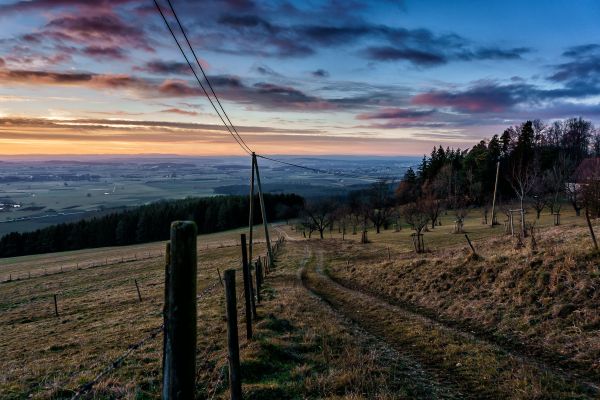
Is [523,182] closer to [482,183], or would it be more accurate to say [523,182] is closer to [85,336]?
[482,183]

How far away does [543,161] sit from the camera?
88438 mm

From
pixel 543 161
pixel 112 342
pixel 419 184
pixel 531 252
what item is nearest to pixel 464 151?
pixel 419 184

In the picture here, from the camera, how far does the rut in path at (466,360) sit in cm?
865

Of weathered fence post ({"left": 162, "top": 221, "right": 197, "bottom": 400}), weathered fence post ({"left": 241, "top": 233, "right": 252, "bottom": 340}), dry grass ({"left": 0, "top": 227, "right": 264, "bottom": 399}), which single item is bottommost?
dry grass ({"left": 0, "top": 227, "right": 264, "bottom": 399})

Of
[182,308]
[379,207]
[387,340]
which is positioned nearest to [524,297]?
[387,340]

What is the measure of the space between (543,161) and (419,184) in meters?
32.7

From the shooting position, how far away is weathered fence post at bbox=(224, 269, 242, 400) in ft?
23.6

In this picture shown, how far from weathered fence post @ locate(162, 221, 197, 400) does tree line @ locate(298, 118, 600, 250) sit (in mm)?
52101

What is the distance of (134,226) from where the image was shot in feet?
375

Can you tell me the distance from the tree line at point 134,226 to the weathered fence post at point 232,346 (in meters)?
101

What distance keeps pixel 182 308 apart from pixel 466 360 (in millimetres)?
9327

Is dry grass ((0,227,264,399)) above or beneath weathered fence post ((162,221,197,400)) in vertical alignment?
beneath

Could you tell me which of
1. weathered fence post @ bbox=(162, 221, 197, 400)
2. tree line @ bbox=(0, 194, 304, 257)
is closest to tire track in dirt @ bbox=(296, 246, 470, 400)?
weathered fence post @ bbox=(162, 221, 197, 400)

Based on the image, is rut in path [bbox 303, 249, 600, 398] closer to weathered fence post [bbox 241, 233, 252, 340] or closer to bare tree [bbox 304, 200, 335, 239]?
weathered fence post [bbox 241, 233, 252, 340]
